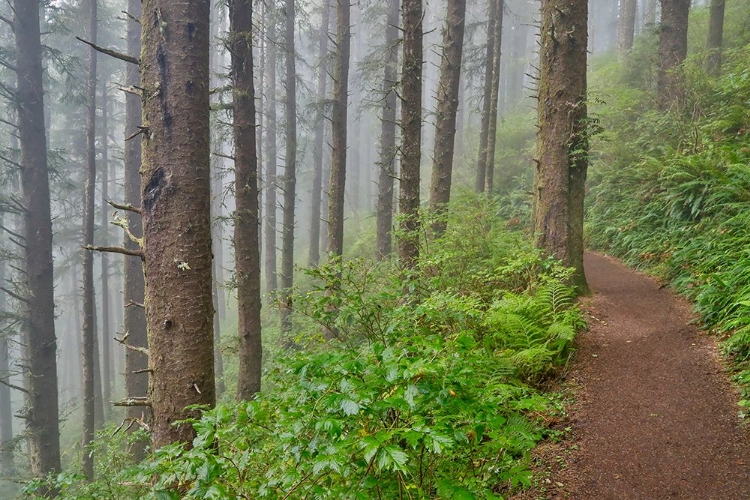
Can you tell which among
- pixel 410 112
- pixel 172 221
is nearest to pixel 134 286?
pixel 410 112

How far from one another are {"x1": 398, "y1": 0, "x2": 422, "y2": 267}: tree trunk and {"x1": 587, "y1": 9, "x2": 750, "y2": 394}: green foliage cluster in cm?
339

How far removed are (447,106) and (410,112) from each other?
10.7 feet

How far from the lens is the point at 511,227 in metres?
14.2

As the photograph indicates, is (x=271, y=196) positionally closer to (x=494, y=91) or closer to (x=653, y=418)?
(x=494, y=91)

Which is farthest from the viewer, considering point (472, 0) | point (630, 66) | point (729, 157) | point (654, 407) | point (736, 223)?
point (472, 0)

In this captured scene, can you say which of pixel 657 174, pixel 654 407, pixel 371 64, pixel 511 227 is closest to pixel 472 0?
pixel 371 64

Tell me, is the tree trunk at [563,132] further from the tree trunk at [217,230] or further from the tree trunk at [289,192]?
the tree trunk at [289,192]

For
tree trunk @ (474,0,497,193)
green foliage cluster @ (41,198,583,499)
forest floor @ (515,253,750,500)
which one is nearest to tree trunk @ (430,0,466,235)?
tree trunk @ (474,0,497,193)

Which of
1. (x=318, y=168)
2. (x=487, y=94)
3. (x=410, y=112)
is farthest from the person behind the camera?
(x=318, y=168)

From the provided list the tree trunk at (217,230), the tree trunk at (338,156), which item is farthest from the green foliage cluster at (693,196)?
the tree trunk at (338,156)

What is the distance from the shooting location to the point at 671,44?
1202 cm

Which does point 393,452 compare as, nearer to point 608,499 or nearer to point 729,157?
point 608,499

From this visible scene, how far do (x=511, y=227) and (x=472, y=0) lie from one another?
62.4ft

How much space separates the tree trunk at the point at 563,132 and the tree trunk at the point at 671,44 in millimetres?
6940
